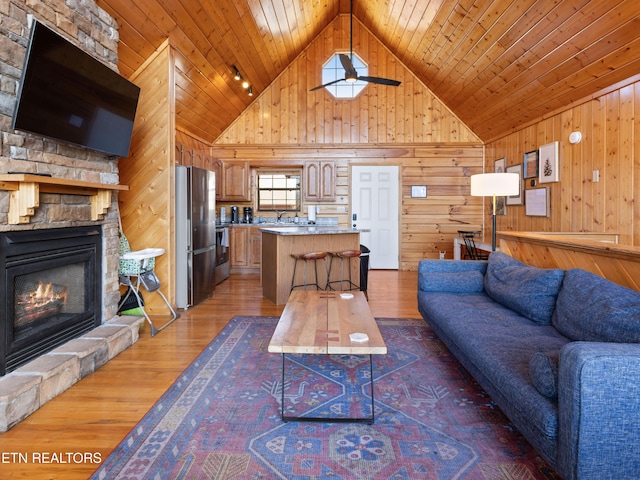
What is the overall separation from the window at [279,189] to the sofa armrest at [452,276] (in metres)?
4.52

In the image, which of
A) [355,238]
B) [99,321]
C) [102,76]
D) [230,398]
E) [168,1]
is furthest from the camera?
[355,238]

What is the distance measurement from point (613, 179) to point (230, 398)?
4.32 metres

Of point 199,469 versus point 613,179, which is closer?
point 199,469

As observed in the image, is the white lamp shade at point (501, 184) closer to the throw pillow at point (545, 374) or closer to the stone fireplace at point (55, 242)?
the throw pillow at point (545, 374)

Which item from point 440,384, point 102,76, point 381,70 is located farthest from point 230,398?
point 381,70

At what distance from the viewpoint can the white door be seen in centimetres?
748

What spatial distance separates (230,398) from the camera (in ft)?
7.57

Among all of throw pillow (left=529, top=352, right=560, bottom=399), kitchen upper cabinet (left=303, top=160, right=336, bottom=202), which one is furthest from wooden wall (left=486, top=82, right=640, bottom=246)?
kitchen upper cabinet (left=303, top=160, right=336, bottom=202)

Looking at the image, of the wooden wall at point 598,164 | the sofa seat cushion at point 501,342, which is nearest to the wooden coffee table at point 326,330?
the sofa seat cushion at point 501,342

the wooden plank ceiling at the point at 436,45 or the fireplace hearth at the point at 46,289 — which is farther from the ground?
the wooden plank ceiling at the point at 436,45

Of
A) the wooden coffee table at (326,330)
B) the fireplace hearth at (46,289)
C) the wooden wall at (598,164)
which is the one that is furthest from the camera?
the wooden wall at (598,164)

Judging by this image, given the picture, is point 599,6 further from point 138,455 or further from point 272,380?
point 138,455

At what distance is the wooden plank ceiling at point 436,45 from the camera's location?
140 inches

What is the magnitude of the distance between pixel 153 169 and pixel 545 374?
395cm
